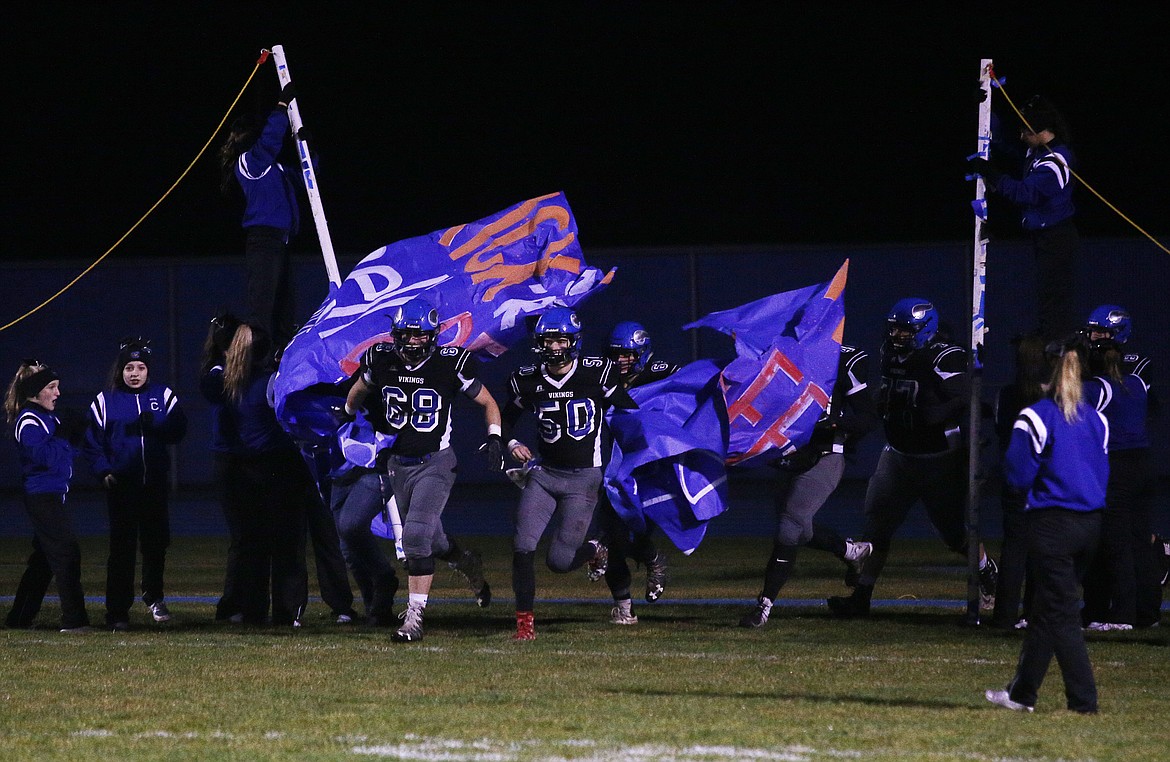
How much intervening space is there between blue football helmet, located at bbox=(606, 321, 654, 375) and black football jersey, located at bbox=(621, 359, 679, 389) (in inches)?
1.4

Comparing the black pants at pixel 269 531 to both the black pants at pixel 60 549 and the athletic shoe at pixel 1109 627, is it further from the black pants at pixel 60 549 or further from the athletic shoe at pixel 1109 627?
the athletic shoe at pixel 1109 627

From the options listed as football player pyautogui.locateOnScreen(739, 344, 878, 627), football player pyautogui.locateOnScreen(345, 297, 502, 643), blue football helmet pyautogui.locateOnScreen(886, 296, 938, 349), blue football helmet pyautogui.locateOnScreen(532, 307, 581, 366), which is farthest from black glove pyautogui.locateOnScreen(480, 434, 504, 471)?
blue football helmet pyautogui.locateOnScreen(886, 296, 938, 349)

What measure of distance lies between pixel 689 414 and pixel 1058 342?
12.3ft

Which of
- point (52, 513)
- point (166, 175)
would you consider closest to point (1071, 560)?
point (52, 513)

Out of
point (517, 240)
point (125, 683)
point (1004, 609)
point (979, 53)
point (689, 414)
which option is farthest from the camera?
point (979, 53)

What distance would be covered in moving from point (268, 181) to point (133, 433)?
2601 millimetres

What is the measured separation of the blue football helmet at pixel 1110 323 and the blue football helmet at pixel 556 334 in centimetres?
304

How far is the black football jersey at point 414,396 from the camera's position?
9.20 m

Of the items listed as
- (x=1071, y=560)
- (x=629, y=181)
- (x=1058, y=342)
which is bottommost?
(x=1071, y=560)

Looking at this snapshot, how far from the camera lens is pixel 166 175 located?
2402cm

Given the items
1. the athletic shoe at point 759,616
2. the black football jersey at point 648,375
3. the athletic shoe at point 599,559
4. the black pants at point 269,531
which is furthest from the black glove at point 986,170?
the black pants at point 269,531

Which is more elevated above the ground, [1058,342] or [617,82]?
[617,82]

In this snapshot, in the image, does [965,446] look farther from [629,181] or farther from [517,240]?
[629,181]

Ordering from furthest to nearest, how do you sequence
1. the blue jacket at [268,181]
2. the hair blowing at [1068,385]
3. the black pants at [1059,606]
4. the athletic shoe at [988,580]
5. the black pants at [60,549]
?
the blue jacket at [268,181] → the athletic shoe at [988,580] → the black pants at [60,549] → the hair blowing at [1068,385] → the black pants at [1059,606]
